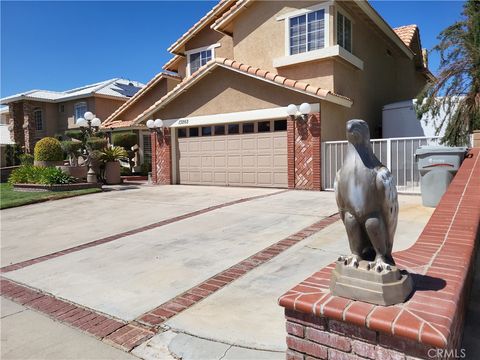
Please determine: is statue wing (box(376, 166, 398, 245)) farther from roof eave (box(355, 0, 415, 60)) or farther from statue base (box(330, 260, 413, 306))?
roof eave (box(355, 0, 415, 60))

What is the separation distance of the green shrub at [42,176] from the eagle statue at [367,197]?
14075 millimetres

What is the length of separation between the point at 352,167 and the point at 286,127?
10663 millimetres

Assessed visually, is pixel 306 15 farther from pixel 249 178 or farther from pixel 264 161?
pixel 249 178

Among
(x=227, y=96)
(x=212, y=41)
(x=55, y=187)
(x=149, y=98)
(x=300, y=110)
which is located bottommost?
(x=55, y=187)

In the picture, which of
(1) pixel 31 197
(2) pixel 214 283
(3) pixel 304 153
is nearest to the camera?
(2) pixel 214 283

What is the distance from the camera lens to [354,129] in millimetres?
2338

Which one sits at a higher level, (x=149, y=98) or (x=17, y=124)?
(x=149, y=98)

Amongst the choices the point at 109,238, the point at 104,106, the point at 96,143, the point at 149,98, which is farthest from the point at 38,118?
the point at 109,238

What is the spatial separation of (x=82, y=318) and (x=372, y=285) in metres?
2.95

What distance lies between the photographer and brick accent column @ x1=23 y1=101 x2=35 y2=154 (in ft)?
90.6

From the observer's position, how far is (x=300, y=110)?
12.0 metres

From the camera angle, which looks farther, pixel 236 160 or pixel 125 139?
pixel 125 139

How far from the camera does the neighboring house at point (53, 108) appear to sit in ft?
85.6

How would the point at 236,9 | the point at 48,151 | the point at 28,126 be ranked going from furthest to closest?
the point at 28,126 < the point at 48,151 < the point at 236,9
